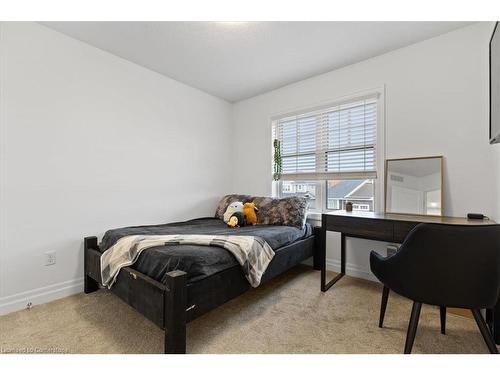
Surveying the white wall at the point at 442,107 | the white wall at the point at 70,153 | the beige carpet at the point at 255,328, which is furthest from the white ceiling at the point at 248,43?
the beige carpet at the point at 255,328

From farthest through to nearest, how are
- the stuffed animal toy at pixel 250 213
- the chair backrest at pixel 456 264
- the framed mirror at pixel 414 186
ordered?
the stuffed animal toy at pixel 250 213 → the framed mirror at pixel 414 186 → the chair backrest at pixel 456 264

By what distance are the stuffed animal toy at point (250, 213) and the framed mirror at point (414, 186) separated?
1.42 metres

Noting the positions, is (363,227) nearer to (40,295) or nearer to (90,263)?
(90,263)

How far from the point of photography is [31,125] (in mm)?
1939

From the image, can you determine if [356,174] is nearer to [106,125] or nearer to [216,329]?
[216,329]

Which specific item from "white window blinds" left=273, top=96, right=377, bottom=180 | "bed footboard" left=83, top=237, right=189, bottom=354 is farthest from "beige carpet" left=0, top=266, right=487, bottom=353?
"white window blinds" left=273, top=96, right=377, bottom=180

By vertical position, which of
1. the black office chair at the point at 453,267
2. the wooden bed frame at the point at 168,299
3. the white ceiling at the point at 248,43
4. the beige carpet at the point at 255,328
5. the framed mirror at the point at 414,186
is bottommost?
the beige carpet at the point at 255,328

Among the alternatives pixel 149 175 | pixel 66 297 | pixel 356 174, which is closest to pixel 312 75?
pixel 356 174

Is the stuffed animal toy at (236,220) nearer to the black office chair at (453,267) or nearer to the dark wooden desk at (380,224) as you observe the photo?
the dark wooden desk at (380,224)

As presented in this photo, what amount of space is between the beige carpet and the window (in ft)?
3.93

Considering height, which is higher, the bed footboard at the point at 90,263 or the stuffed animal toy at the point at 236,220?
the stuffed animal toy at the point at 236,220

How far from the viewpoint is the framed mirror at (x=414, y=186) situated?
6.99 ft

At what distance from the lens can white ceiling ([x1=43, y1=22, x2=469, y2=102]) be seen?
2.03 meters

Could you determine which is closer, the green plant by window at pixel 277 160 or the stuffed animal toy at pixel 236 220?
the stuffed animal toy at pixel 236 220
